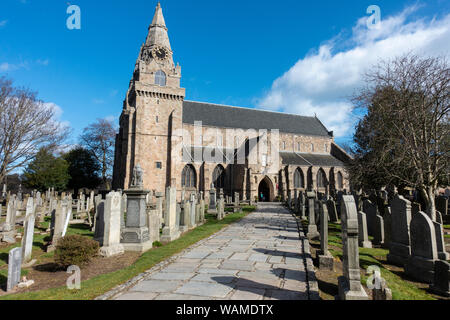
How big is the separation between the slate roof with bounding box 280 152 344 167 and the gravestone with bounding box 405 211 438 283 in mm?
29930

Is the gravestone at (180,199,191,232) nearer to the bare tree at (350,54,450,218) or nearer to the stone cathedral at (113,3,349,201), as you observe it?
the bare tree at (350,54,450,218)

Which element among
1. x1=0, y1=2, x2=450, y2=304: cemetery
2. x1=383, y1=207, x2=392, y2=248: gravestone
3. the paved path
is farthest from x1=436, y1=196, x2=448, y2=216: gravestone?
the paved path

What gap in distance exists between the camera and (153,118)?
31297 mm

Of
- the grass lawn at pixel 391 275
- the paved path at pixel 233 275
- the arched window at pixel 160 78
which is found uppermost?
the arched window at pixel 160 78

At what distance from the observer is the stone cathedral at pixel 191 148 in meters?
30.5

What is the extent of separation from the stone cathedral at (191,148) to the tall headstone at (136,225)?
18.6 meters

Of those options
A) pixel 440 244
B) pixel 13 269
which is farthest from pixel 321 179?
pixel 13 269

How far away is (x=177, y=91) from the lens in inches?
1277

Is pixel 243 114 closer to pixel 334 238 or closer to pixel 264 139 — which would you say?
pixel 264 139

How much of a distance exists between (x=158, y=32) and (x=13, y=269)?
33.9 metres

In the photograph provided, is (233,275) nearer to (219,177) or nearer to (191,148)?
(219,177)

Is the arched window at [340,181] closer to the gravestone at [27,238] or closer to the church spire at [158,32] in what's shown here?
Answer: the church spire at [158,32]

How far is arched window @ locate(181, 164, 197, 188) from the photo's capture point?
1296 inches

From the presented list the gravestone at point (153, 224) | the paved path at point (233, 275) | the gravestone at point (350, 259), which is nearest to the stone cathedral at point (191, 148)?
the gravestone at point (153, 224)
